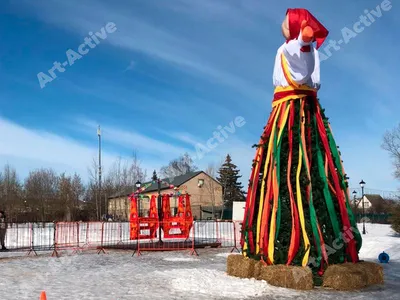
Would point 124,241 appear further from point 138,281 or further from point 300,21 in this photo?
point 300,21

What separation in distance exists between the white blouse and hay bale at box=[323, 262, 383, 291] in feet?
12.4

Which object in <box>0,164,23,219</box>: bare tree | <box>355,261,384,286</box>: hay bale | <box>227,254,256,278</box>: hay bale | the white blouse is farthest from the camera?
<box>0,164,23,219</box>: bare tree

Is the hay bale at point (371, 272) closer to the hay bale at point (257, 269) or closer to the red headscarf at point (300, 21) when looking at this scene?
the hay bale at point (257, 269)

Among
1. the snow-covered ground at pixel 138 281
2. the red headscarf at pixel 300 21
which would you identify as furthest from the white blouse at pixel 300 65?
the snow-covered ground at pixel 138 281

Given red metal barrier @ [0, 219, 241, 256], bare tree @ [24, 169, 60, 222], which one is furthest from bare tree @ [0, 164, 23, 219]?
red metal barrier @ [0, 219, 241, 256]

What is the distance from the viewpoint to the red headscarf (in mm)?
8719

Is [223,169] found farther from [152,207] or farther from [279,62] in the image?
[279,62]

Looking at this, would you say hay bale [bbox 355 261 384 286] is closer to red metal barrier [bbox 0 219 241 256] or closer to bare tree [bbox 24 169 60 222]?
red metal barrier [bbox 0 219 241 256]

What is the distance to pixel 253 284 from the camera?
8328 mm

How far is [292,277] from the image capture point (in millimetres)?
7953

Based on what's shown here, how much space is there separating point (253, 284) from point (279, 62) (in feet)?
15.6

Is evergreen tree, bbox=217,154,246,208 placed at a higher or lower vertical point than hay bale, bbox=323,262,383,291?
higher

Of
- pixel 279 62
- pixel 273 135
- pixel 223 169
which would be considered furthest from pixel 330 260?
pixel 223 169

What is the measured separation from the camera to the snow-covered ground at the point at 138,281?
7.69 meters
